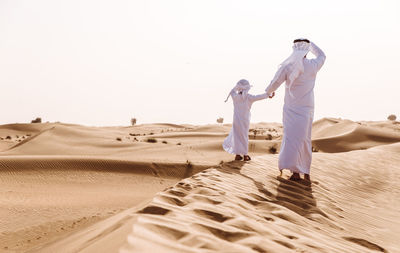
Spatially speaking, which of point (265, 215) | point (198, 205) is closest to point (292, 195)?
point (265, 215)

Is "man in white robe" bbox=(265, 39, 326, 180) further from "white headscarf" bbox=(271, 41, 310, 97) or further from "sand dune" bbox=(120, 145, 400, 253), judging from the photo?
"sand dune" bbox=(120, 145, 400, 253)

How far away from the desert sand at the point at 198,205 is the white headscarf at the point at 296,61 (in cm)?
178

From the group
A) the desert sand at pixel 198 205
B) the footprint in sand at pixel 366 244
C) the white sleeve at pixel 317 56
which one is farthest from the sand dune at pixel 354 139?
the footprint in sand at pixel 366 244

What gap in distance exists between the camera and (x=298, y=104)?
662 cm

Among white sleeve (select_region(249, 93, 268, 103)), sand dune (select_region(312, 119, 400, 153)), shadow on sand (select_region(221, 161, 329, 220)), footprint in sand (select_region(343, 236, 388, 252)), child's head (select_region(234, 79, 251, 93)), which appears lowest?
footprint in sand (select_region(343, 236, 388, 252))

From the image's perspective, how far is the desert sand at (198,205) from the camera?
2.79 meters

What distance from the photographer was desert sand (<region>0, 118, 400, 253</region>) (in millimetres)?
2787

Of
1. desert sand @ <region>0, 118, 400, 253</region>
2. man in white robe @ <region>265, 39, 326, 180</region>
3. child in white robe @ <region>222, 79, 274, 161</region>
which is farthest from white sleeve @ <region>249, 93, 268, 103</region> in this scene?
man in white robe @ <region>265, 39, 326, 180</region>

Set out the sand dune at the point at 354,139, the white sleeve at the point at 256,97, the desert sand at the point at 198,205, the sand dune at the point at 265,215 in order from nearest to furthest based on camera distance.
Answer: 1. the sand dune at the point at 265,215
2. the desert sand at the point at 198,205
3. the white sleeve at the point at 256,97
4. the sand dune at the point at 354,139

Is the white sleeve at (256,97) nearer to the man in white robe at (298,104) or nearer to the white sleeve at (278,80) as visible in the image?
the white sleeve at (278,80)

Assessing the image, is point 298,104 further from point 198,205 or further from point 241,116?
point 198,205

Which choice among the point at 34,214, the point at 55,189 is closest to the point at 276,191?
the point at 34,214

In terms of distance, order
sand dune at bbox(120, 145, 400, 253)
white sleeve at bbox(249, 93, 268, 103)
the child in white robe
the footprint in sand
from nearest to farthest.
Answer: sand dune at bbox(120, 145, 400, 253) < the footprint in sand < white sleeve at bbox(249, 93, 268, 103) < the child in white robe

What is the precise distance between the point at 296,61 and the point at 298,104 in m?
0.76
